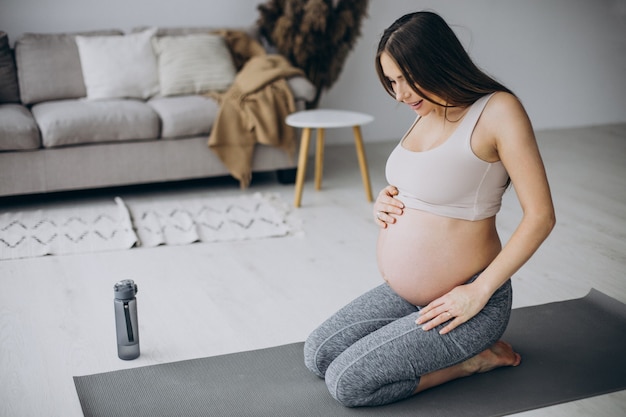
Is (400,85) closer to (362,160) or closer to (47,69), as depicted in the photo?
(362,160)

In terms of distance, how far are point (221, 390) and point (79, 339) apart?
0.58 m

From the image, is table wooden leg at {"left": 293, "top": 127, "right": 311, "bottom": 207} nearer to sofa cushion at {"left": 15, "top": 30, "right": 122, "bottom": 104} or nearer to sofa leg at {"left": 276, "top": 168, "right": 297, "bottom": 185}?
sofa leg at {"left": 276, "top": 168, "right": 297, "bottom": 185}

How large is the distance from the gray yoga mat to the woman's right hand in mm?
453

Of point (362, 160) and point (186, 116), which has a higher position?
point (186, 116)

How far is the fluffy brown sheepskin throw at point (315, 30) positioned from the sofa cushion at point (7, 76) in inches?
56.2

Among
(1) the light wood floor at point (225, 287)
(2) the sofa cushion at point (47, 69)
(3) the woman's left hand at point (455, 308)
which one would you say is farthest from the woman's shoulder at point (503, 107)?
(2) the sofa cushion at point (47, 69)

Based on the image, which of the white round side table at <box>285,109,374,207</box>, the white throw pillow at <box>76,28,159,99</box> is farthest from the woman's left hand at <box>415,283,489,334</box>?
the white throw pillow at <box>76,28,159,99</box>

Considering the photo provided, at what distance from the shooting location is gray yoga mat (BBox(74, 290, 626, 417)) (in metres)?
1.87

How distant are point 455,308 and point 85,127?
2427mm

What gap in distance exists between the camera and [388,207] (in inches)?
75.7

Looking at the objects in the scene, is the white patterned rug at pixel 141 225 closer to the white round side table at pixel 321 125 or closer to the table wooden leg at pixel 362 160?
the white round side table at pixel 321 125

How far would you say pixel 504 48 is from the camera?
17.9 feet

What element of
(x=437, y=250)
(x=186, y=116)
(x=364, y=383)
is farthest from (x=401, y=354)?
(x=186, y=116)

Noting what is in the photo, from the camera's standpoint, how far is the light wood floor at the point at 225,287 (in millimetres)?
2137
